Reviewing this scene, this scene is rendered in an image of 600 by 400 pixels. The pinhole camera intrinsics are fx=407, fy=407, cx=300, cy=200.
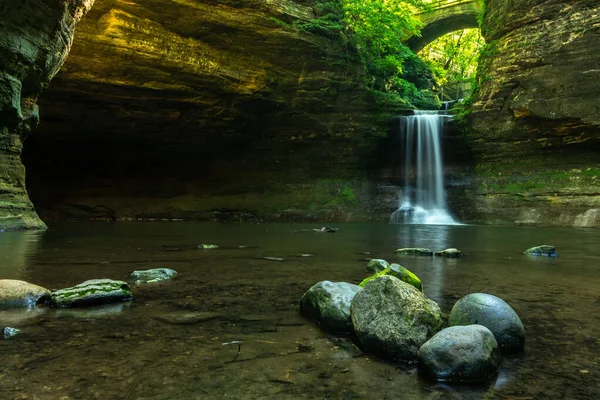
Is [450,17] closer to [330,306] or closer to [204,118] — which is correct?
[204,118]

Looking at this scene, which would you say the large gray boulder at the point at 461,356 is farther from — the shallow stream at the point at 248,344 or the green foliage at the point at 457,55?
the green foliage at the point at 457,55

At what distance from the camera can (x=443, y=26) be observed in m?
23.9

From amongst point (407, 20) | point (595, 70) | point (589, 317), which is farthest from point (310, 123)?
point (589, 317)

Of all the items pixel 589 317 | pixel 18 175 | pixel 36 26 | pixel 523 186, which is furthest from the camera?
pixel 523 186

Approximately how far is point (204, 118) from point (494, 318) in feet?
49.7

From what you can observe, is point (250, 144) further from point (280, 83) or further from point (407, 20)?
point (407, 20)

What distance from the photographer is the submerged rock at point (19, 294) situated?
9.12 ft

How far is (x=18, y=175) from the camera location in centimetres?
1008

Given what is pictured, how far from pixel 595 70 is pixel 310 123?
10.1m

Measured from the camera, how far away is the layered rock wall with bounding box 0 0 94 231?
8273mm

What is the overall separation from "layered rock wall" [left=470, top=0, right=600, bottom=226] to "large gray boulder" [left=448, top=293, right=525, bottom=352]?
13.7 metres

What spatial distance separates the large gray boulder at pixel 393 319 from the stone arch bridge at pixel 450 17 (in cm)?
2354

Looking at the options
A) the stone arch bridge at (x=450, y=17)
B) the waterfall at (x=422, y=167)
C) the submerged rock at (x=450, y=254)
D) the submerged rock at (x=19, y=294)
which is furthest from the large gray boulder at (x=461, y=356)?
the stone arch bridge at (x=450, y=17)

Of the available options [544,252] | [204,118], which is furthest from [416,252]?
[204,118]
